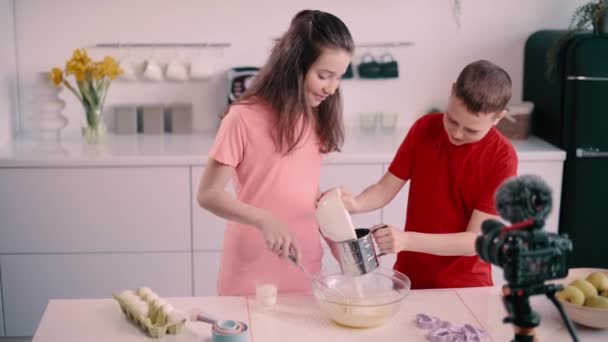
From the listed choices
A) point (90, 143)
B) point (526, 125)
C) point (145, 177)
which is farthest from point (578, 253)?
point (90, 143)

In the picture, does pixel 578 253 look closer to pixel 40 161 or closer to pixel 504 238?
pixel 40 161

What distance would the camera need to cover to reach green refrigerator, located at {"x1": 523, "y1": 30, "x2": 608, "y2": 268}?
3.34 m

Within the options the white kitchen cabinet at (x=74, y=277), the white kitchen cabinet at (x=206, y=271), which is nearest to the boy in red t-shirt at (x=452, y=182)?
the white kitchen cabinet at (x=206, y=271)

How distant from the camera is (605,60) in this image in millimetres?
3336

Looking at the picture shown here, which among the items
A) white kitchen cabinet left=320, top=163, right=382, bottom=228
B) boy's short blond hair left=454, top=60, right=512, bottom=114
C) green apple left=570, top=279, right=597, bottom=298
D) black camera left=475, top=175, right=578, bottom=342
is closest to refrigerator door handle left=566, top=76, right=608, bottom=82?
white kitchen cabinet left=320, top=163, right=382, bottom=228

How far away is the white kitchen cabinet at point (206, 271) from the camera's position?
3.43 m

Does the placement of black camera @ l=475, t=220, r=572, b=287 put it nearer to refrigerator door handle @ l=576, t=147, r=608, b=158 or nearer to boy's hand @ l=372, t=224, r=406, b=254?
boy's hand @ l=372, t=224, r=406, b=254

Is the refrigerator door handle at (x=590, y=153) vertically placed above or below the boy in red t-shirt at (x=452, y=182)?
below

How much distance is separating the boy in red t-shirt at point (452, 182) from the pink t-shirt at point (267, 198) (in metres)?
0.14

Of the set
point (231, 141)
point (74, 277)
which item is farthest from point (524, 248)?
point (74, 277)

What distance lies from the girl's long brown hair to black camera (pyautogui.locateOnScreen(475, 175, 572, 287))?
970 millimetres

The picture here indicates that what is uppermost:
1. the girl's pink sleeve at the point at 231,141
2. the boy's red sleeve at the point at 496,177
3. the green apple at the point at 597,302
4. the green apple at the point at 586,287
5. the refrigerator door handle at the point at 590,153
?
the girl's pink sleeve at the point at 231,141

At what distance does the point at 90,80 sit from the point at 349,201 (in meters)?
1.76

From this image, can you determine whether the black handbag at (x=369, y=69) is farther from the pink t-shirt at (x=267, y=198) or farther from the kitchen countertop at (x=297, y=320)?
the kitchen countertop at (x=297, y=320)
